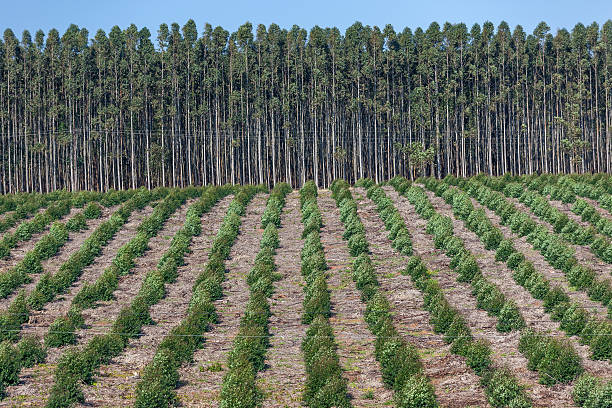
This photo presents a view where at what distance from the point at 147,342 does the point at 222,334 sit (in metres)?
2.11

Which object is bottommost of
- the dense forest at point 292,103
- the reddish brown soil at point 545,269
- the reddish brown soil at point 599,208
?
the reddish brown soil at point 545,269

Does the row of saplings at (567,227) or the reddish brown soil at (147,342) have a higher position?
the row of saplings at (567,227)

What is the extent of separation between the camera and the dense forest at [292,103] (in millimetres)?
66188

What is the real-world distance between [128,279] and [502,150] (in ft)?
154

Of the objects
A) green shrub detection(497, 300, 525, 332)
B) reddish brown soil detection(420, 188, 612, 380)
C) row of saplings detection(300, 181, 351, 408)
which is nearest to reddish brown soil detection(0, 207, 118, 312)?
row of saplings detection(300, 181, 351, 408)

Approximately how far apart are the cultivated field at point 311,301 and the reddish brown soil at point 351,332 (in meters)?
0.07

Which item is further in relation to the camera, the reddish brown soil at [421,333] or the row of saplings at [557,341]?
the reddish brown soil at [421,333]

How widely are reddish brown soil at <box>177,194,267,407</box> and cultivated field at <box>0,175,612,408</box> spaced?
2.9 inches

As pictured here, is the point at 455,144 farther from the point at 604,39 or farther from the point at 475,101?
the point at 604,39

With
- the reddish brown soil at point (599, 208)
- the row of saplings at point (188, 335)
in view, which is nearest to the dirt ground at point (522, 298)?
the reddish brown soil at point (599, 208)

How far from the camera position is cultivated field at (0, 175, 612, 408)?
20109 millimetres

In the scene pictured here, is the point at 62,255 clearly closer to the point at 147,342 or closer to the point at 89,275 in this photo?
the point at 89,275

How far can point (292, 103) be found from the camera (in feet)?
224

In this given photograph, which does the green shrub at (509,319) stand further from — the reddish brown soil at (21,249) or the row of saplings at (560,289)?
the reddish brown soil at (21,249)
